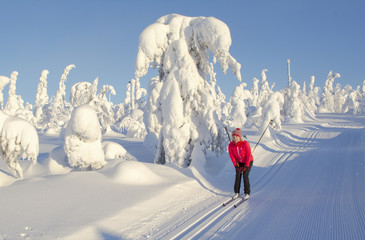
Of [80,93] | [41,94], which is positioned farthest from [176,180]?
[41,94]

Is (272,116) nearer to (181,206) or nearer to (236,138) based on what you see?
(236,138)

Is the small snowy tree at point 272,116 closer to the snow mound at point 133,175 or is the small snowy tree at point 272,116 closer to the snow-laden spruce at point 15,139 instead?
the snow mound at point 133,175

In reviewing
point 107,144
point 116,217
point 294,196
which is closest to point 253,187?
point 294,196

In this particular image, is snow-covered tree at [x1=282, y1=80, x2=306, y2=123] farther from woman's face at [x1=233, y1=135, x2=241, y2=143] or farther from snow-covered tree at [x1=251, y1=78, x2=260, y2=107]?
woman's face at [x1=233, y1=135, x2=241, y2=143]

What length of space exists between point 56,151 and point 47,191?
6004 mm

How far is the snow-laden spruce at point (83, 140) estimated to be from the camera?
9461mm

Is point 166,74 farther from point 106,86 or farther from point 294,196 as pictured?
point 106,86

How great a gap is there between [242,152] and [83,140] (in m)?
6.34

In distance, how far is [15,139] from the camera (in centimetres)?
769

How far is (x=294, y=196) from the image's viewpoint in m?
6.00

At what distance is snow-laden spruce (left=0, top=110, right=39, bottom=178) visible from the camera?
7.58 m

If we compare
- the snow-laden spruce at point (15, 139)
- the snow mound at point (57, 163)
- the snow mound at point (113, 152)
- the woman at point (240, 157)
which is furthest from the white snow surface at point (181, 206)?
the snow mound at point (113, 152)

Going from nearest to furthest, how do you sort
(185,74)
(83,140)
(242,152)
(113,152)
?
(242,152) < (83,140) < (185,74) < (113,152)

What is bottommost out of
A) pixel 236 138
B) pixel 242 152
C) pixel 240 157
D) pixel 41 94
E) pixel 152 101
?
pixel 240 157
